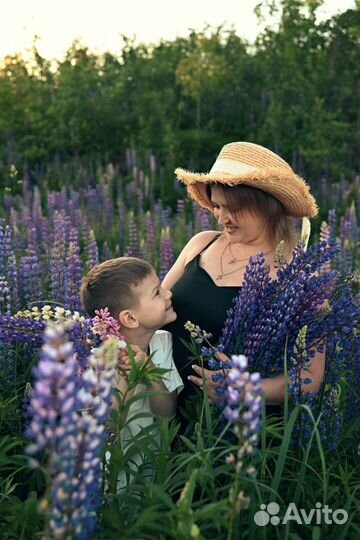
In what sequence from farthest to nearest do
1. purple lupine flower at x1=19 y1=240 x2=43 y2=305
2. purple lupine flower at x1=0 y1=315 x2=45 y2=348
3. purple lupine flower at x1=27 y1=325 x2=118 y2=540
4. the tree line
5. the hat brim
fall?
the tree line < purple lupine flower at x1=19 y1=240 x2=43 y2=305 < the hat brim < purple lupine flower at x1=0 y1=315 x2=45 y2=348 < purple lupine flower at x1=27 y1=325 x2=118 y2=540

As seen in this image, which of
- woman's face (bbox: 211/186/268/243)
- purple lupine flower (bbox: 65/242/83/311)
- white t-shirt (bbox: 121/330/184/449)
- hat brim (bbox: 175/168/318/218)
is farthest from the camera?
purple lupine flower (bbox: 65/242/83/311)

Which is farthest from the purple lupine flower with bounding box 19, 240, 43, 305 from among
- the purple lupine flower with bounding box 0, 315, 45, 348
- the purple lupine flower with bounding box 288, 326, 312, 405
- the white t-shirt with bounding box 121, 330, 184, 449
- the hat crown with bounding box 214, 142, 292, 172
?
the purple lupine flower with bounding box 288, 326, 312, 405

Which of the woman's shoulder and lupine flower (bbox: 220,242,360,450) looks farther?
the woman's shoulder

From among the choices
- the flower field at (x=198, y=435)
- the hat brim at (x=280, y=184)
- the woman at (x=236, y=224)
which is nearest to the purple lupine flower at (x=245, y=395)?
the flower field at (x=198, y=435)

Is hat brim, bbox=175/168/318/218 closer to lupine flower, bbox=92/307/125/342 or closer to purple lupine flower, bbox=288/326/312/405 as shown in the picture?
purple lupine flower, bbox=288/326/312/405

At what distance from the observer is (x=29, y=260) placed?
4137 millimetres

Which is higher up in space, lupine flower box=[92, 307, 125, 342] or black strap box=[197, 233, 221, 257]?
lupine flower box=[92, 307, 125, 342]

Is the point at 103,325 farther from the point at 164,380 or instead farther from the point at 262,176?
the point at 262,176

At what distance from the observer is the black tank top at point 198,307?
3.52 m

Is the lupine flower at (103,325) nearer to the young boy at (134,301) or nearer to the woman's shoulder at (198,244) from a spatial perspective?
the young boy at (134,301)

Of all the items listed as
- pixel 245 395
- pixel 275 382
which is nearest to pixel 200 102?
pixel 275 382

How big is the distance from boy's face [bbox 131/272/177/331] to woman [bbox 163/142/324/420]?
268mm

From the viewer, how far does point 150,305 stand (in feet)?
10.5

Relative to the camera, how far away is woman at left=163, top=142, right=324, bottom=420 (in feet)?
11.6
